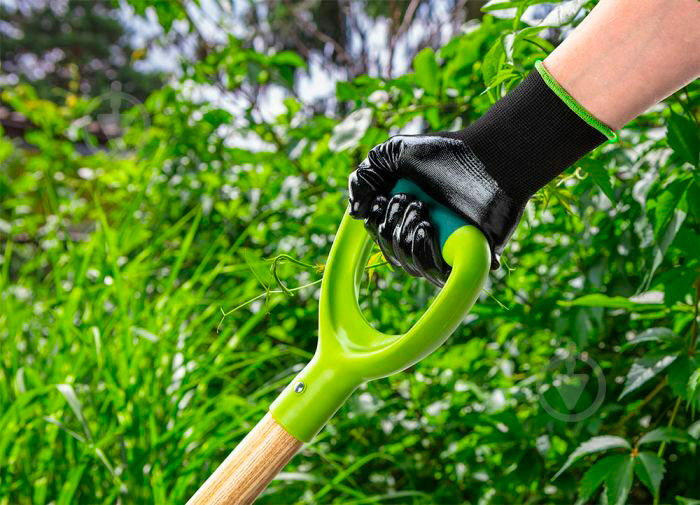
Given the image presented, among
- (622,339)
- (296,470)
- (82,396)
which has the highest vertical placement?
(82,396)

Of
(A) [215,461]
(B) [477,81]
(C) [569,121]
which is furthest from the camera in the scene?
(A) [215,461]

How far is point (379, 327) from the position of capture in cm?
147

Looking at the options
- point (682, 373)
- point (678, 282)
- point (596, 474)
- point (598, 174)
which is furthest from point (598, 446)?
point (598, 174)

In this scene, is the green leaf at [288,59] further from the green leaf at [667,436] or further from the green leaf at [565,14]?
the green leaf at [667,436]

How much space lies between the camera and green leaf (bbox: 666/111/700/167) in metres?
0.89

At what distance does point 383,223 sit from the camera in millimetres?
661

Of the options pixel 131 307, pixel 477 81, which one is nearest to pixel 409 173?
pixel 477 81

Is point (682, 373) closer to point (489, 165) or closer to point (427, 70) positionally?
point (489, 165)

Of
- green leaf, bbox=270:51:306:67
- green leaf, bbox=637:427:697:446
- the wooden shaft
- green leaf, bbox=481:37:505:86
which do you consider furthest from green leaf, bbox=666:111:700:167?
green leaf, bbox=270:51:306:67

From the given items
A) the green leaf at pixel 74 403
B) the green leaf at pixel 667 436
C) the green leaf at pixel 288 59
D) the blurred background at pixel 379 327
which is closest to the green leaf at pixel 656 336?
the blurred background at pixel 379 327

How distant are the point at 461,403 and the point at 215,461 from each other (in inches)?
20.2

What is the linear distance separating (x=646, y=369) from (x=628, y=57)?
22.1 inches

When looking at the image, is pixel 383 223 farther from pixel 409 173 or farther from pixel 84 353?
pixel 84 353

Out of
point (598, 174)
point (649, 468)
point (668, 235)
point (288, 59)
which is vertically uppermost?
point (288, 59)
